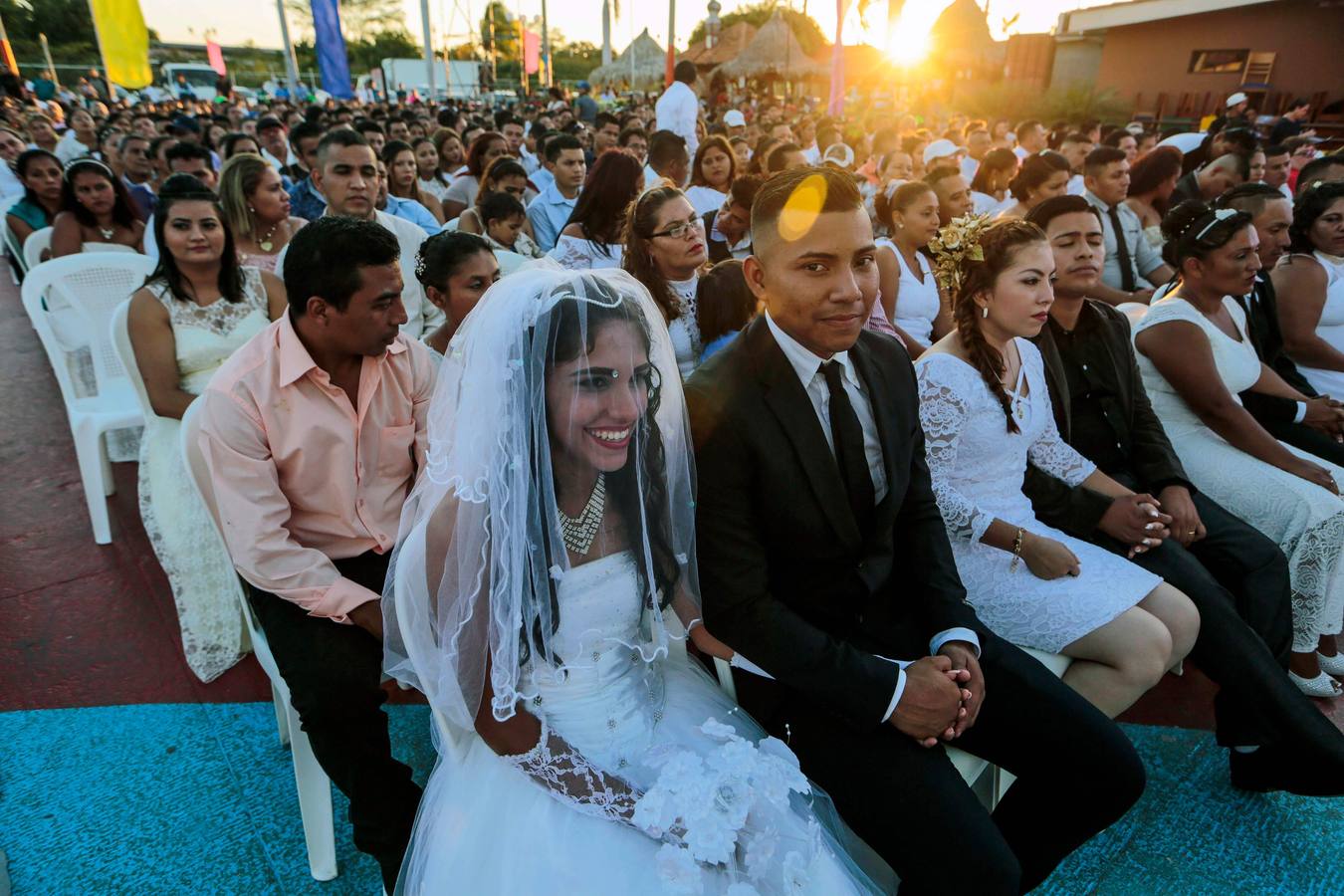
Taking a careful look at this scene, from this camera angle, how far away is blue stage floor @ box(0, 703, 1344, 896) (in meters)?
2.07

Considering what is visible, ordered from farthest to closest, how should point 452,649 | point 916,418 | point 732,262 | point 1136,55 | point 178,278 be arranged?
point 1136,55 < point 732,262 < point 178,278 < point 916,418 < point 452,649

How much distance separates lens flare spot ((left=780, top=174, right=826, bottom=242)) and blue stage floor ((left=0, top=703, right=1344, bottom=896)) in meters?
1.86

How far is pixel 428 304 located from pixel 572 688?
349 cm

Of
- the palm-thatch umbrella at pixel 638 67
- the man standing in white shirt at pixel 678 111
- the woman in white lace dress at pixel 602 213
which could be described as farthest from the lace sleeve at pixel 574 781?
the palm-thatch umbrella at pixel 638 67

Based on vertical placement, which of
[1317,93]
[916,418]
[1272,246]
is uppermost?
[1317,93]

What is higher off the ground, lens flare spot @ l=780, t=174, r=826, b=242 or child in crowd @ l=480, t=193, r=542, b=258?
lens flare spot @ l=780, t=174, r=826, b=242

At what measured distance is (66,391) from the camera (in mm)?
3809

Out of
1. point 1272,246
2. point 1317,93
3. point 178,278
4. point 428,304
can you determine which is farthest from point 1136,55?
point 178,278

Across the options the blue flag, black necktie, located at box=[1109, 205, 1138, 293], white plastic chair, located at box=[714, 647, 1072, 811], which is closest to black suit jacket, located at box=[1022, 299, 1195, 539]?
white plastic chair, located at box=[714, 647, 1072, 811]

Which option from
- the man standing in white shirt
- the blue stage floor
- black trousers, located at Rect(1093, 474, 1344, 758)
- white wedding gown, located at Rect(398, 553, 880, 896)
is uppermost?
the man standing in white shirt

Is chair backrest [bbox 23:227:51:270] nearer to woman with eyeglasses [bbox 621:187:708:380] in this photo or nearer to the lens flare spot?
woman with eyeglasses [bbox 621:187:708:380]

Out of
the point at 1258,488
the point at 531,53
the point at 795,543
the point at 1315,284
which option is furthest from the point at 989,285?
the point at 531,53

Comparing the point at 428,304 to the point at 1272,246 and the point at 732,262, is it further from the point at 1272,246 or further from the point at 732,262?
the point at 1272,246

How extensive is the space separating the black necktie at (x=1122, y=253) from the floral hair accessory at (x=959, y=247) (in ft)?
10.4
